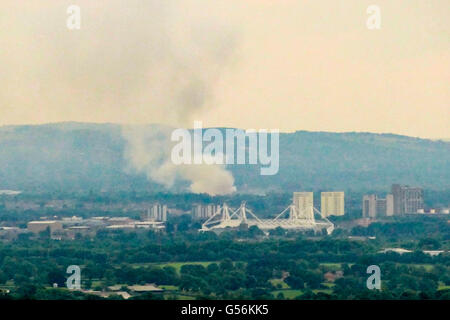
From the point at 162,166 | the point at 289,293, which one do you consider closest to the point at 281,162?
the point at 162,166

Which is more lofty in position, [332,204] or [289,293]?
[332,204]

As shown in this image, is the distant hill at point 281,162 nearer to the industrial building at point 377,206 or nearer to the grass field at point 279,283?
the industrial building at point 377,206

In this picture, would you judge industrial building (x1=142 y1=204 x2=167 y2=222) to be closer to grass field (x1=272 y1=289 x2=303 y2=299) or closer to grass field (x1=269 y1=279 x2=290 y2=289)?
grass field (x1=269 y1=279 x2=290 y2=289)

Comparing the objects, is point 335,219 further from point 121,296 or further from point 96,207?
point 121,296

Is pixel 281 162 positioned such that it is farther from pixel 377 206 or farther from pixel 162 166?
pixel 377 206

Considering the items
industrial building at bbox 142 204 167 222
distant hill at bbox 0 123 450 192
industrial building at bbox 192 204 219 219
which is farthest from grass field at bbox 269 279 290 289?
distant hill at bbox 0 123 450 192
